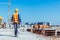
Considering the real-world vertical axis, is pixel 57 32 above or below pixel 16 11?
below

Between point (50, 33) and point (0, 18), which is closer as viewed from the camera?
point (50, 33)

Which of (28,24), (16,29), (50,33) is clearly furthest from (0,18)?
(16,29)

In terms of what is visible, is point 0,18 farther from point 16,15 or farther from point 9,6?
point 16,15

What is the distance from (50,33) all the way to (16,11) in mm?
10829

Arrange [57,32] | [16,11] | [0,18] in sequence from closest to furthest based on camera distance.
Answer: [16,11] → [57,32] → [0,18]

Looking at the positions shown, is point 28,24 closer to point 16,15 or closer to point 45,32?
point 45,32

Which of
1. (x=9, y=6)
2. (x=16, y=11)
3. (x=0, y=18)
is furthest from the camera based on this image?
(x=0, y=18)

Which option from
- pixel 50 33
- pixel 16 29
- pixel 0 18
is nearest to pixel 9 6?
pixel 0 18

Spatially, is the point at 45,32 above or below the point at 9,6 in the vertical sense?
below

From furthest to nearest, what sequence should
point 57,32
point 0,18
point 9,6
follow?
A: point 0,18 → point 9,6 → point 57,32

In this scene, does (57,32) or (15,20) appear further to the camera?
(57,32)

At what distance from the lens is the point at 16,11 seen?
18250mm

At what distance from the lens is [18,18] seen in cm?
1834

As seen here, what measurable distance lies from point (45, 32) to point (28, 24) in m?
39.6
